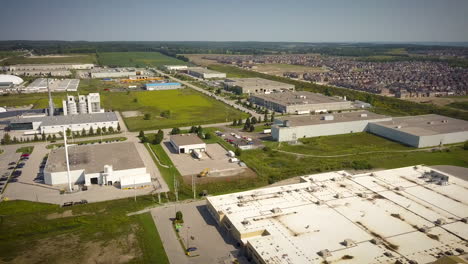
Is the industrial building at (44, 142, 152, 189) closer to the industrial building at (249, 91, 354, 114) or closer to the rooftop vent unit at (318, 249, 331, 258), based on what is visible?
the rooftop vent unit at (318, 249, 331, 258)

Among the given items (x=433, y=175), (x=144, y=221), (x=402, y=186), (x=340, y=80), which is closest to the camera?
(x=144, y=221)

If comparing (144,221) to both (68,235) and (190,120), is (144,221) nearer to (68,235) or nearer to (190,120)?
(68,235)

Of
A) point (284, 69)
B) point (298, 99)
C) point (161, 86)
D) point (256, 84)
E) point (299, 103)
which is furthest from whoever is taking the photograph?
point (284, 69)

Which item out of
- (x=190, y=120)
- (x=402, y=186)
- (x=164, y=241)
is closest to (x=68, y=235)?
(x=164, y=241)

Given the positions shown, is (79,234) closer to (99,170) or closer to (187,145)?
(99,170)

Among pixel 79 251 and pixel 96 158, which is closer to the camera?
pixel 79 251

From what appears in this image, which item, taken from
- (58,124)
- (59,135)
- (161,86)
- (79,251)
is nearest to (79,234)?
(79,251)

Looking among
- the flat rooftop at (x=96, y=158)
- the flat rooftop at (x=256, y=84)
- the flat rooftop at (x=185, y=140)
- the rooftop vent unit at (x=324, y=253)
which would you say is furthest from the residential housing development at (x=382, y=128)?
the flat rooftop at (x=256, y=84)
